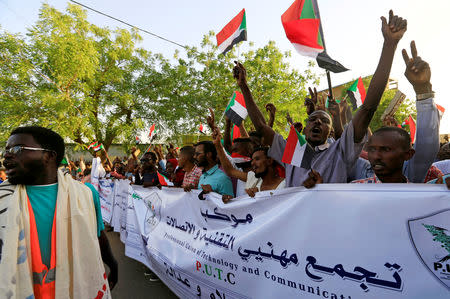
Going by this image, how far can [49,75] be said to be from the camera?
14.3 meters

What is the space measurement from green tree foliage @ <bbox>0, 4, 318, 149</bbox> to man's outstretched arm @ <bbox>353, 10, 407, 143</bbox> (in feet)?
46.0

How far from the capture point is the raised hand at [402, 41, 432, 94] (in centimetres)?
207

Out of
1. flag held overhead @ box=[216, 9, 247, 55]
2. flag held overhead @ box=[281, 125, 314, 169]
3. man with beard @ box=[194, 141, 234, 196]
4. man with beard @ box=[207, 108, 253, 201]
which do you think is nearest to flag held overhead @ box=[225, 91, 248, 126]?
man with beard @ box=[207, 108, 253, 201]

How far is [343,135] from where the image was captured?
91.9 inches

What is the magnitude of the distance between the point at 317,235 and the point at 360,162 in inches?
45.7

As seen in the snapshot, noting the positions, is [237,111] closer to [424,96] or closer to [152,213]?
[152,213]

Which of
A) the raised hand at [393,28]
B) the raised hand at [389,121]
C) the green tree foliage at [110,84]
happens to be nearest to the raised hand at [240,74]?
the raised hand at [393,28]

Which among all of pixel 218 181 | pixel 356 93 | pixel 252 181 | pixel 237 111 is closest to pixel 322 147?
pixel 252 181

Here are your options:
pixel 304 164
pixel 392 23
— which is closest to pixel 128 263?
pixel 304 164

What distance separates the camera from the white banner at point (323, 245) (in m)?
1.53

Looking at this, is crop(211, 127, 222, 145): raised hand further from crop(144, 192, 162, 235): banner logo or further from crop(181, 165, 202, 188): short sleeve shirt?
crop(144, 192, 162, 235): banner logo

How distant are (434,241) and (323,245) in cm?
60

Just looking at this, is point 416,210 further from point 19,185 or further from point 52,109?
point 52,109

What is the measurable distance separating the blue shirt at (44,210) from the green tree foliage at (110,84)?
1315cm
